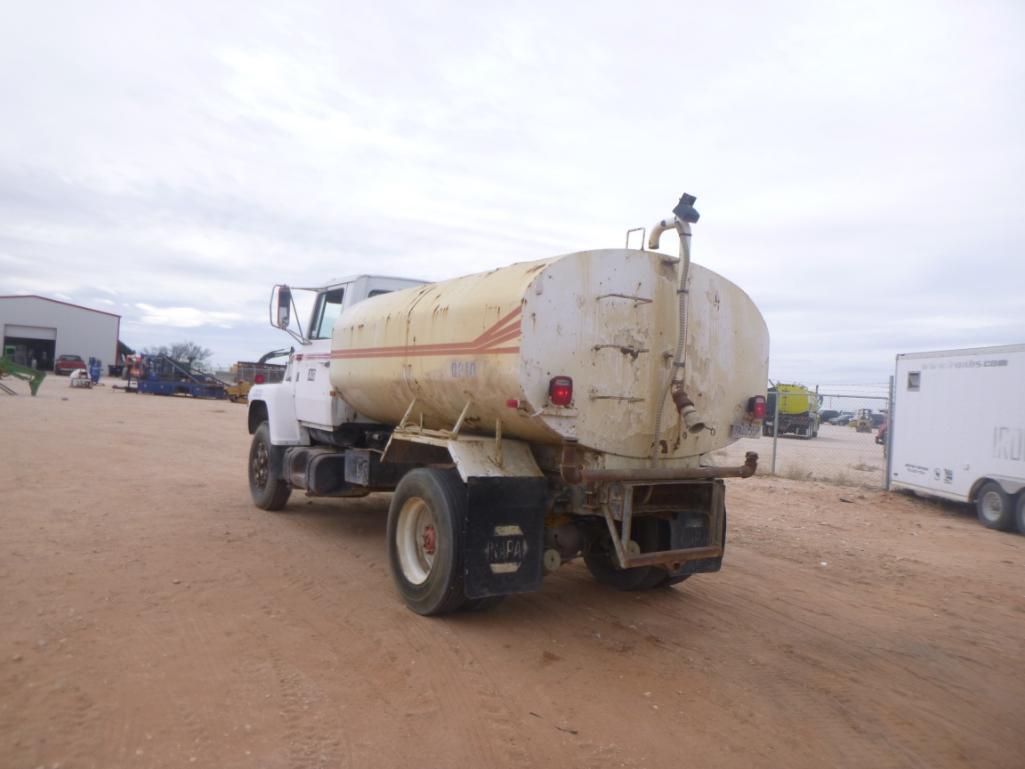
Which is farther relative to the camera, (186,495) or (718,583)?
(186,495)

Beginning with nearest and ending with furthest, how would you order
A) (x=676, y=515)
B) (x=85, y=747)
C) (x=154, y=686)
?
(x=85, y=747) < (x=154, y=686) < (x=676, y=515)

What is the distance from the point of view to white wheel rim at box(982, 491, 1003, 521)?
12406 mm

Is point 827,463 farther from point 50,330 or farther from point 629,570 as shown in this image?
point 50,330

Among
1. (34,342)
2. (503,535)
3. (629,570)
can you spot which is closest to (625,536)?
(503,535)

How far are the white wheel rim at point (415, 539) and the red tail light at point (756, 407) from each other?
283 cm

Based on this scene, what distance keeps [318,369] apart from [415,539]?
11.4 feet

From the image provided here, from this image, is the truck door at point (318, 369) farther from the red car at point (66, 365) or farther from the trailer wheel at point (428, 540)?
the red car at point (66, 365)

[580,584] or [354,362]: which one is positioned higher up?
[354,362]

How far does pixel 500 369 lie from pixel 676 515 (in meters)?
1.90

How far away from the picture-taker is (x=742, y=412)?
650cm

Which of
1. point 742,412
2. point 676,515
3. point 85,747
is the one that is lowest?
point 85,747

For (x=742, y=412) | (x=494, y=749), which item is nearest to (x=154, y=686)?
(x=494, y=749)

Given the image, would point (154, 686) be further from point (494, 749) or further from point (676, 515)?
point (676, 515)


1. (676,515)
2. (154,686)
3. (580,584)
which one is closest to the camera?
(154,686)
